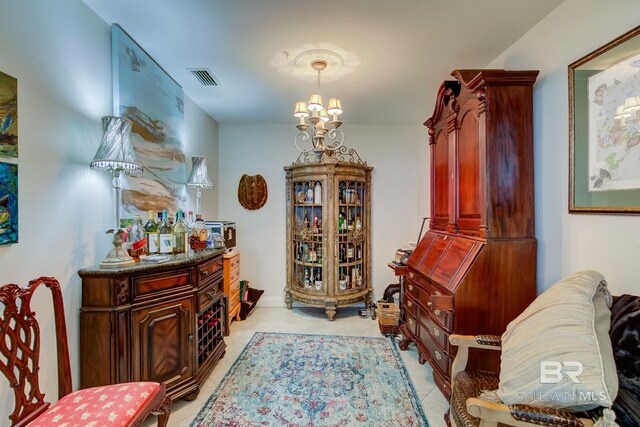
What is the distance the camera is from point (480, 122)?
1.83 metres

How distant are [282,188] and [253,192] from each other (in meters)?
0.43

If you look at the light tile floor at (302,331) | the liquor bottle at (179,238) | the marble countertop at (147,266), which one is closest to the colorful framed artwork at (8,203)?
the marble countertop at (147,266)

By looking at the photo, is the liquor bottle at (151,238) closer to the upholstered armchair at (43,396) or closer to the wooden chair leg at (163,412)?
the upholstered armchair at (43,396)

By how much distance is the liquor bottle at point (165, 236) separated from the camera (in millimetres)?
2029

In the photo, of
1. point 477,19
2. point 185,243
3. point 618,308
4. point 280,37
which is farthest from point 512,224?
point 185,243

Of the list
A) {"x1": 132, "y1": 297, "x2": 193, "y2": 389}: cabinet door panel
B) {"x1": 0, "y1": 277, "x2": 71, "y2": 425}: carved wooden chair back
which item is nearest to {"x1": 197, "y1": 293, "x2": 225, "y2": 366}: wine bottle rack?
{"x1": 132, "y1": 297, "x2": 193, "y2": 389}: cabinet door panel

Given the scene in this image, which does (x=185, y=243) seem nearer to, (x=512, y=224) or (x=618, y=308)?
(x=512, y=224)

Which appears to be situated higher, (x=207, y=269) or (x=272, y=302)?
(x=207, y=269)

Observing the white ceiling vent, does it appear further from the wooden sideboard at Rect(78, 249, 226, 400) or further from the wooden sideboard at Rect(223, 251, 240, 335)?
Answer: the wooden sideboard at Rect(223, 251, 240, 335)

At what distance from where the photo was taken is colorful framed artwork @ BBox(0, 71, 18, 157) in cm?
121

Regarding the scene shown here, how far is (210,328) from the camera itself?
2320mm

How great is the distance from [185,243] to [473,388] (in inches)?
83.4

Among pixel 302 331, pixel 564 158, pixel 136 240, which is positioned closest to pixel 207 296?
pixel 136 240

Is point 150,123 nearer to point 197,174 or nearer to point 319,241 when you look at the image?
point 197,174
